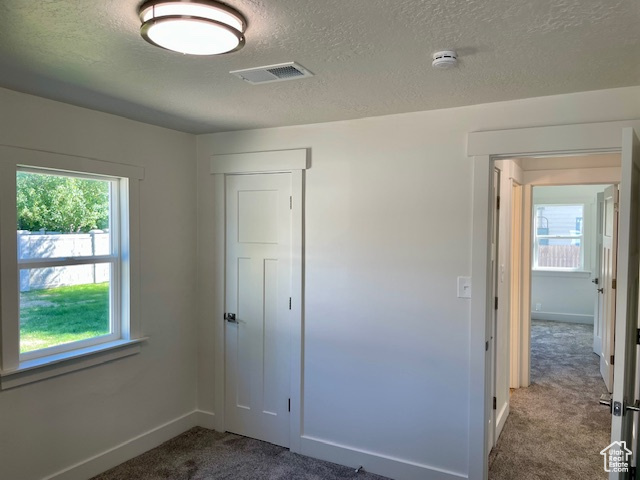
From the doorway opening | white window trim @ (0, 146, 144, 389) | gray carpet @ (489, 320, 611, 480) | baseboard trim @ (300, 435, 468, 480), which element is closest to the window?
the doorway opening

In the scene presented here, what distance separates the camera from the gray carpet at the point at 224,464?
3.02 m

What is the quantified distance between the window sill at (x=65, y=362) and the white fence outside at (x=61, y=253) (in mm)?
429

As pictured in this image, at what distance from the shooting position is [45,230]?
9.09 ft

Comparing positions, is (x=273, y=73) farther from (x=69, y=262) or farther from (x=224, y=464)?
(x=224, y=464)

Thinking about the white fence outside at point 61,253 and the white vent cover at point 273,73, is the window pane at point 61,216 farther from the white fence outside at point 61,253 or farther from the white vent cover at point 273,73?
the white vent cover at point 273,73

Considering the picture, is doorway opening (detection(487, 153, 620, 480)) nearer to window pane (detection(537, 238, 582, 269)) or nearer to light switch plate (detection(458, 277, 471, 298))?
light switch plate (detection(458, 277, 471, 298))

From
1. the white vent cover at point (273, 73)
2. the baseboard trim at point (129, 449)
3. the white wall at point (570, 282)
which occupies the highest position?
the white vent cover at point (273, 73)

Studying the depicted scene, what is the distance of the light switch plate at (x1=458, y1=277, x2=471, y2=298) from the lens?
9.11 feet

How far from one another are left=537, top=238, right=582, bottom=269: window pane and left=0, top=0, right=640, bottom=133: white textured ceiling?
625cm

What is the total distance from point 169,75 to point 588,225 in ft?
25.1

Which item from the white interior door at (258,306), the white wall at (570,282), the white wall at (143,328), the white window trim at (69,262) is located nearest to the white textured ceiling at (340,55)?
the white wall at (143,328)

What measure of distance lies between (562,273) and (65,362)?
7569mm

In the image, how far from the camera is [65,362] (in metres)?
2.79

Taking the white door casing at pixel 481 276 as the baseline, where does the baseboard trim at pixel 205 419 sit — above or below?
below
